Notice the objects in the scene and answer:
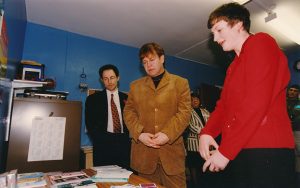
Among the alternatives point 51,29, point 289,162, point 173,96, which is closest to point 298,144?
point 173,96

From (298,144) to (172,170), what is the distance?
2672 millimetres

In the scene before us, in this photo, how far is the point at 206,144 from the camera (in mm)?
1110

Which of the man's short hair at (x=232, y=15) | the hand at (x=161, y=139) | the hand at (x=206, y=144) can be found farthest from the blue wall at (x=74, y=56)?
the man's short hair at (x=232, y=15)

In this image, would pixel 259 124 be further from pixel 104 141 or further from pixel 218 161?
pixel 104 141

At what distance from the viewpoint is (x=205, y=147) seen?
1.10 m

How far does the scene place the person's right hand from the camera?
1.64 metres

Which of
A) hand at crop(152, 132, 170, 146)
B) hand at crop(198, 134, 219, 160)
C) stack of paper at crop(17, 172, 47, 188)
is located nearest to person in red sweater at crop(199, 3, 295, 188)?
hand at crop(198, 134, 219, 160)

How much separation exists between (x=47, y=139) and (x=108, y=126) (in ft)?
3.42

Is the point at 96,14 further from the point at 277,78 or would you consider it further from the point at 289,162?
the point at 289,162

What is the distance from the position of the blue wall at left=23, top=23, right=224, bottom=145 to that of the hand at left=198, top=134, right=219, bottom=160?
2.91 m

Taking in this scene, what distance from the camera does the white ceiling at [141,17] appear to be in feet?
9.78

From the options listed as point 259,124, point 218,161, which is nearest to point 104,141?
point 218,161

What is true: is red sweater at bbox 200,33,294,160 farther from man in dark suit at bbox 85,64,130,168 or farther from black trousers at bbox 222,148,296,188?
man in dark suit at bbox 85,64,130,168

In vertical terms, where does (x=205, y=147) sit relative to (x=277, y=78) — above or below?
below
